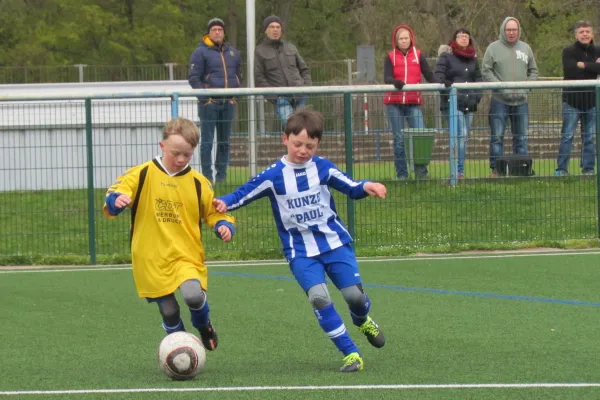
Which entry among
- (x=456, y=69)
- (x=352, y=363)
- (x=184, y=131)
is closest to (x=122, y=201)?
(x=184, y=131)

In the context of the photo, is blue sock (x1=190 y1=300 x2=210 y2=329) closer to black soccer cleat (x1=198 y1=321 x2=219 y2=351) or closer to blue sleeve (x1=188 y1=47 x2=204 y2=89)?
black soccer cleat (x1=198 y1=321 x2=219 y2=351)

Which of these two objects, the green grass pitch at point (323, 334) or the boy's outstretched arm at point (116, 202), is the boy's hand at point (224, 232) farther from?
the green grass pitch at point (323, 334)

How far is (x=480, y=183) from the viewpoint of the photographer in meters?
13.7

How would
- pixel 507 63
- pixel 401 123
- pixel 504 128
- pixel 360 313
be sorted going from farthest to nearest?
pixel 507 63 → pixel 504 128 → pixel 401 123 → pixel 360 313

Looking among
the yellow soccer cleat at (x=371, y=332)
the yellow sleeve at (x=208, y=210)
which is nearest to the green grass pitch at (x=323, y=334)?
the yellow soccer cleat at (x=371, y=332)

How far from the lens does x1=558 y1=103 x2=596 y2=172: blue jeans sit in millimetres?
13688

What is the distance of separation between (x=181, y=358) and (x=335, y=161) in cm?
659

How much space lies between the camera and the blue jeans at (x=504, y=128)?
13.6m

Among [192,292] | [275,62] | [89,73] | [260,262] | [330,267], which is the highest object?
[89,73]

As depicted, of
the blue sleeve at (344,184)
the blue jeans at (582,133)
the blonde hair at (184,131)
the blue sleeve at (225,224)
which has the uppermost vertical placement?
the blue jeans at (582,133)

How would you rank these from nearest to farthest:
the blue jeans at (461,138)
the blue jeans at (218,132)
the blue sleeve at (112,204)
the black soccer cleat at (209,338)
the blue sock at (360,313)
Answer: the blue sleeve at (112,204)
the blue sock at (360,313)
the black soccer cleat at (209,338)
the blue jeans at (218,132)
the blue jeans at (461,138)

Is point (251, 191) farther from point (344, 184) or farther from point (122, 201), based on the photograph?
point (122, 201)

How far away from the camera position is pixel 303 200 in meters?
7.54

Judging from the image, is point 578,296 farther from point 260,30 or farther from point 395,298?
point 260,30
